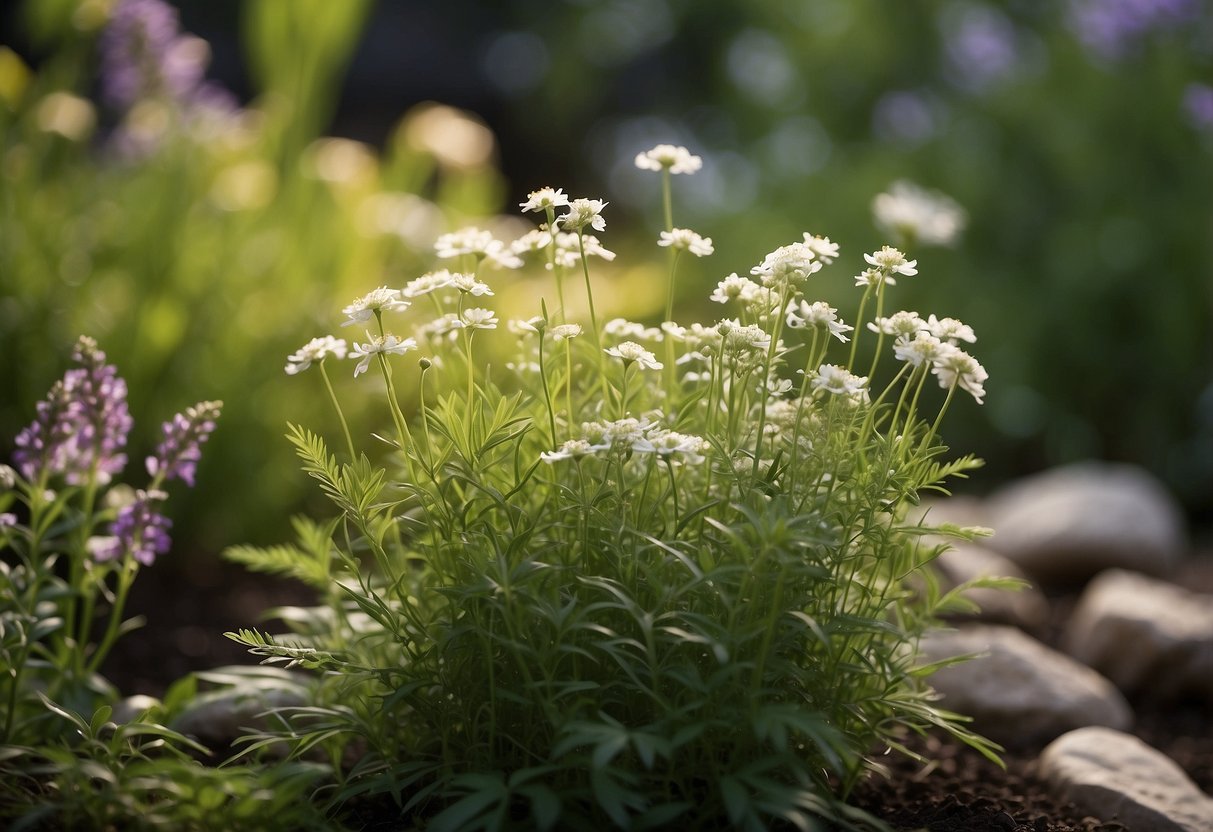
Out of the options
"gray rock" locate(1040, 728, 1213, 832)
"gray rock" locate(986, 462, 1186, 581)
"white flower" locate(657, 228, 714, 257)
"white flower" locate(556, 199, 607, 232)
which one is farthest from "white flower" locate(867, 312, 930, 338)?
"gray rock" locate(986, 462, 1186, 581)

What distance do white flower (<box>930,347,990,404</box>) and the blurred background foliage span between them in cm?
212

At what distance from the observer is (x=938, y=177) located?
553 centimetres

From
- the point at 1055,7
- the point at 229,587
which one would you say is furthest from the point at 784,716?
the point at 1055,7

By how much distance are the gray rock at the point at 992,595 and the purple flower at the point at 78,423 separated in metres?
1.98

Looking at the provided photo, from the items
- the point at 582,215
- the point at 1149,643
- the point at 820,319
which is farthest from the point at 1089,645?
the point at 582,215

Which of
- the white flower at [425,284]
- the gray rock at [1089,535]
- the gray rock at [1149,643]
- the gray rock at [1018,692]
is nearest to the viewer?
the white flower at [425,284]

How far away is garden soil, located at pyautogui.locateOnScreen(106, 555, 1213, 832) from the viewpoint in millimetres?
1726

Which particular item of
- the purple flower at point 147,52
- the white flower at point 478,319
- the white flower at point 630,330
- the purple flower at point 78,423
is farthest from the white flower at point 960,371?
the purple flower at point 147,52

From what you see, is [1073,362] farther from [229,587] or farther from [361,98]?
[361,98]

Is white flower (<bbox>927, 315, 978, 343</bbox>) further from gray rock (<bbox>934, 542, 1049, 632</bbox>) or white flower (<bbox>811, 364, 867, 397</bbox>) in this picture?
gray rock (<bbox>934, 542, 1049, 632</bbox>)

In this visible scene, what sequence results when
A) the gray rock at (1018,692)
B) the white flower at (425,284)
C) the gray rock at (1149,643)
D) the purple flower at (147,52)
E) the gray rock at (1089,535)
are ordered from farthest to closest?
the gray rock at (1089,535)
the purple flower at (147,52)
the gray rock at (1149,643)
the gray rock at (1018,692)
the white flower at (425,284)

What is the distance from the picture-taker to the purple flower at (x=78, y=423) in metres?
1.74

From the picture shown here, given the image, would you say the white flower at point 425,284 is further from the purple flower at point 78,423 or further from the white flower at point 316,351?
the purple flower at point 78,423

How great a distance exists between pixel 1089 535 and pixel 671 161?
2.47 meters
